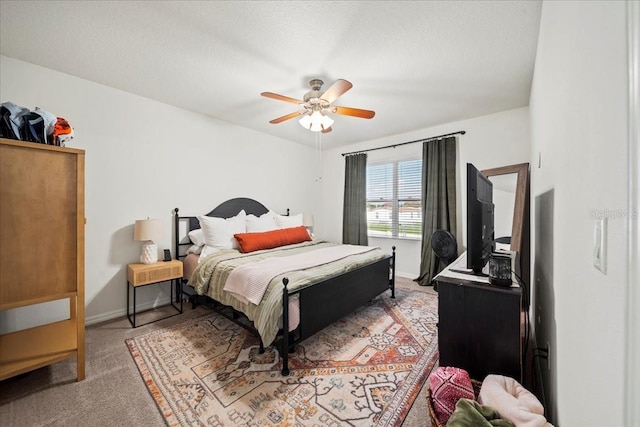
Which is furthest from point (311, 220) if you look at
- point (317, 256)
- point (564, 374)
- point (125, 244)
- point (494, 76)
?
point (564, 374)

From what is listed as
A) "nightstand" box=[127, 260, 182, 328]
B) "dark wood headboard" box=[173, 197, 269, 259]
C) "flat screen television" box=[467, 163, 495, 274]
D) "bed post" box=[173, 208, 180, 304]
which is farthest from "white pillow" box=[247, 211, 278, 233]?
"flat screen television" box=[467, 163, 495, 274]

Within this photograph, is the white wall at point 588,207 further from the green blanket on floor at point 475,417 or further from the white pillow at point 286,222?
the white pillow at point 286,222

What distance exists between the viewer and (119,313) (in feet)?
9.41

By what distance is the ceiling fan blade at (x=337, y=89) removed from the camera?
83.6 inches

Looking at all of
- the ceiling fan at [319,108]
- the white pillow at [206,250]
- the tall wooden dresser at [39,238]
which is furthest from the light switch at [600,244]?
the white pillow at [206,250]

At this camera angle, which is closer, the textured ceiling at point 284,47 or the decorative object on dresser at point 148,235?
the textured ceiling at point 284,47

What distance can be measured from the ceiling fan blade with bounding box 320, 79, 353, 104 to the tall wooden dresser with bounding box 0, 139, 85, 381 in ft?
6.34

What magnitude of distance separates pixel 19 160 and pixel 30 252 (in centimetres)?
58

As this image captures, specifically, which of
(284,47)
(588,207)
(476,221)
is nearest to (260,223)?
(284,47)

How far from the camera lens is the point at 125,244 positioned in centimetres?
291

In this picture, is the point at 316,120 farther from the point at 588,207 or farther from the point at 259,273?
the point at 588,207

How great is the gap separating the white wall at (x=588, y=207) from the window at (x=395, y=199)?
10.2ft

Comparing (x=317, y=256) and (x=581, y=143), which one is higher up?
(x=581, y=143)

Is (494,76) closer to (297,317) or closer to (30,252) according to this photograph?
(297,317)
